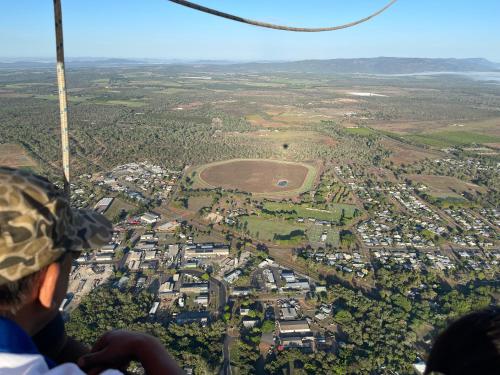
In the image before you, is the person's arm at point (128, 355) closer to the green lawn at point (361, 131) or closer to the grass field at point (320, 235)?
the grass field at point (320, 235)

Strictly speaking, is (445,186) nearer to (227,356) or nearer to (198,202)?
(198,202)

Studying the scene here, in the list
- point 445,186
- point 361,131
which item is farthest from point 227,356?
Answer: point 361,131

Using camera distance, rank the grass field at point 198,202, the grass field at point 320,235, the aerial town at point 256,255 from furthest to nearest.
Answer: the grass field at point 198,202 < the grass field at point 320,235 < the aerial town at point 256,255

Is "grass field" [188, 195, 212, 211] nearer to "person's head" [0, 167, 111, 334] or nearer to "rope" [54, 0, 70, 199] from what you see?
"rope" [54, 0, 70, 199]

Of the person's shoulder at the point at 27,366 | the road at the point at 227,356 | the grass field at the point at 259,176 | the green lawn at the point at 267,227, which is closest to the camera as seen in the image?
the person's shoulder at the point at 27,366

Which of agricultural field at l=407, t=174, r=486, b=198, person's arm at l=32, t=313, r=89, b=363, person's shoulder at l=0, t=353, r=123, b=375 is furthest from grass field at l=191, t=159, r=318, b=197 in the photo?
person's shoulder at l=0, t=353, r=123, b=375

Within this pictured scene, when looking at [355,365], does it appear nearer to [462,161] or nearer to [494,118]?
[462,161]

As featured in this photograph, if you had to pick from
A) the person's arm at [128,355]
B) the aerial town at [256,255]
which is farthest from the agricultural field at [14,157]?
the person's arm at [128,355]
